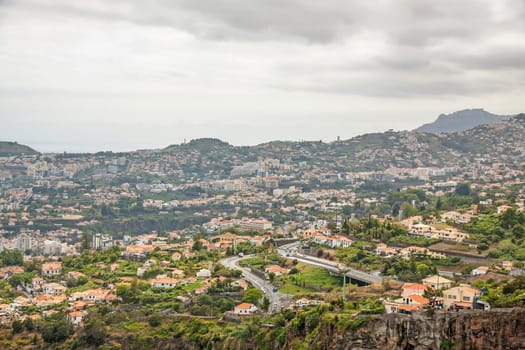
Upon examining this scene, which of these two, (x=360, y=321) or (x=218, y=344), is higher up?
(x=360, y=321)

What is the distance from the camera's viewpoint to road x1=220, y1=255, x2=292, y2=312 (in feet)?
124

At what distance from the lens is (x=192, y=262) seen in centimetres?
5275

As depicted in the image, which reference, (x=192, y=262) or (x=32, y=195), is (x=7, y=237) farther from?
(x=192, y=262)

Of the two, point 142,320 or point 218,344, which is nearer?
point 218,344

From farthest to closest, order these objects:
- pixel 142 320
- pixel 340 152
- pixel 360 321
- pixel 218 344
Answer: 1. pixel 340 152
2. pixel 142 320
3. pixel 218 344
4. pixel 360 321

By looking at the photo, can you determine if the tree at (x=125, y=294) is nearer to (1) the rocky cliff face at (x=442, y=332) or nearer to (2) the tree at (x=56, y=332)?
(2) the tree at (x=56, y=332)

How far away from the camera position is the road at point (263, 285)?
1488 inches

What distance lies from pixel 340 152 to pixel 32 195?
74066 millimetres

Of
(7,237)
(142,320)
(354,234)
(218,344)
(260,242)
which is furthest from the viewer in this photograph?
(7,237)

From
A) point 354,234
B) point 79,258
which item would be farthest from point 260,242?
point 79,258

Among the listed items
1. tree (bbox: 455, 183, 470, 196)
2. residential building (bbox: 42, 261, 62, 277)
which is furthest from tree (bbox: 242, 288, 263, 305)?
tree (bbox: 455, 183, 470, 196)

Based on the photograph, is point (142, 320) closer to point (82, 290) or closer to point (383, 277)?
point (82, 290)

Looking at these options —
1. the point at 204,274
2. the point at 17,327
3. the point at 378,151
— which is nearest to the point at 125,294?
the point at 17,327

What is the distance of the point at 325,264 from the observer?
152 feet
